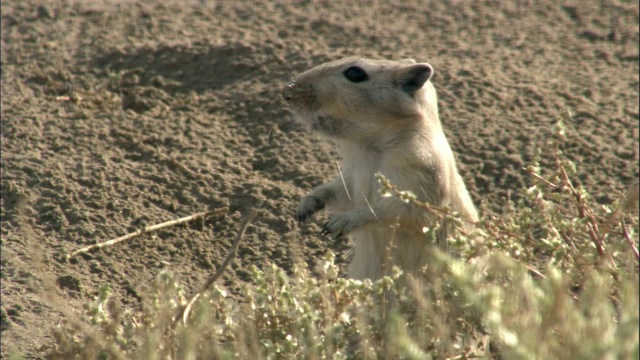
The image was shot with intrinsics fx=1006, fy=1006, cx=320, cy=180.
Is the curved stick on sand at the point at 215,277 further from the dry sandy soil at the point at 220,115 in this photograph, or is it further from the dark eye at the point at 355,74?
the dark eye at the point at 355,74

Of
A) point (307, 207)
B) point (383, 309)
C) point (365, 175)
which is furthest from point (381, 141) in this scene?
point (383, 309)

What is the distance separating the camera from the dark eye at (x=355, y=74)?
538cm

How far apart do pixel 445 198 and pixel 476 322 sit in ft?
3.83

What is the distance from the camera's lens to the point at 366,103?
531 centimetres

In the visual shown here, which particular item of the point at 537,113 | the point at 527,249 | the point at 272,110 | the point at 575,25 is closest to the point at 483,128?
the point at 537,113

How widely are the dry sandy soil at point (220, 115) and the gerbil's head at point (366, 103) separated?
36.7 inches

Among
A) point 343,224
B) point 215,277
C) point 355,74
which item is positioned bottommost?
point 343,224

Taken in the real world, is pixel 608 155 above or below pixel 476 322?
below

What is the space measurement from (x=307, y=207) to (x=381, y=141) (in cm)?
55

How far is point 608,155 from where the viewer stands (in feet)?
22.6

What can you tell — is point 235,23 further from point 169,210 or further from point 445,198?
point 445,198

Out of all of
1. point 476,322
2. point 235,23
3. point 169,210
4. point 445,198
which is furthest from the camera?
point 235,23

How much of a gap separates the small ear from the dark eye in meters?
0.21

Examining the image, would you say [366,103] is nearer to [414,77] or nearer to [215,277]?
[414,77]
